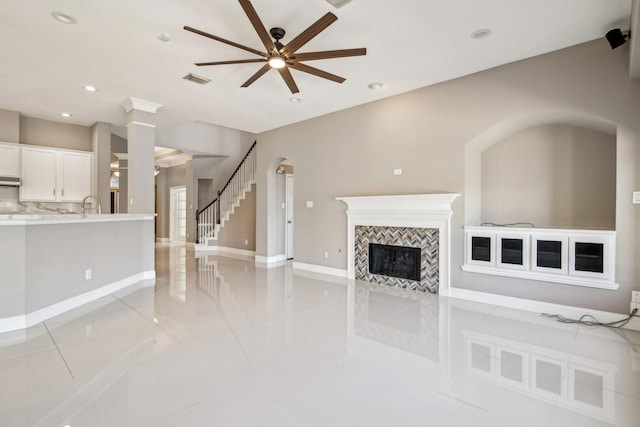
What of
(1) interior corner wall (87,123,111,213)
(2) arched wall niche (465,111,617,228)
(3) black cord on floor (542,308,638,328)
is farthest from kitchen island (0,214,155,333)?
(3) black cord on floor (542,308,638,328)

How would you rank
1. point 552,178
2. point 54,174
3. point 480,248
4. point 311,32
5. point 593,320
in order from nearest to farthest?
point 311,32
point 593,320
point 552,178
point 480,248
point 54,174

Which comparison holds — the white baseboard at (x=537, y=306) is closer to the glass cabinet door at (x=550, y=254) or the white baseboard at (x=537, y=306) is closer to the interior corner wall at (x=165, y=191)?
the glass cabinet door at (x=550, y=254)

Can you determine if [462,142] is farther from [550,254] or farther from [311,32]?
[311,32]

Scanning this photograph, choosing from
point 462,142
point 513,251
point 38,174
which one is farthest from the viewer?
point 38,174

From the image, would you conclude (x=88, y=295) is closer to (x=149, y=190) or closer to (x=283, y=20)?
(x=149, y=190)

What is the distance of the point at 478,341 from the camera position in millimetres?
3047

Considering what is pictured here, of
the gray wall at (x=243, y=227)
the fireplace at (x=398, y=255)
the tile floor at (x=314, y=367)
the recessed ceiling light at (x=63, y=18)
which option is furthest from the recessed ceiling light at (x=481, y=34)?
the gray wall at (x=243, y=227)

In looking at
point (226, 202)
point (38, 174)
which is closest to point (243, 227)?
point (226, 202)

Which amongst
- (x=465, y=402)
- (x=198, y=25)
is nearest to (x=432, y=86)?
(x=198, y=25)

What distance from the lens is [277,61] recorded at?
3.32 meters

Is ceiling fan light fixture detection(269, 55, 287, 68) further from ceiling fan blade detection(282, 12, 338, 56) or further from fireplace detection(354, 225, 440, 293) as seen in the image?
fireplace detection(354, 225, 440, 293)

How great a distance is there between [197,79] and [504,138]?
14.4ft

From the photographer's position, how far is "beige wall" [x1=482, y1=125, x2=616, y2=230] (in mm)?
3904

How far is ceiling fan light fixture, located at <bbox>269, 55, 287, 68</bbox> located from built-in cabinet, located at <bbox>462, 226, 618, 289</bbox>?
3.18 meters
